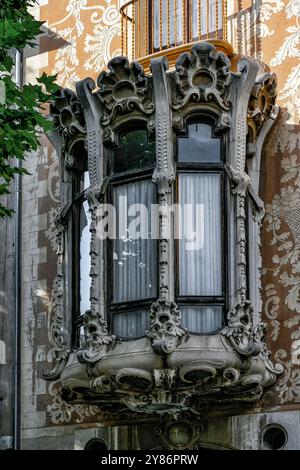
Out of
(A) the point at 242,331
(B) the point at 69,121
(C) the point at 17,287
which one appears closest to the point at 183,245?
(A) the point at 242,331

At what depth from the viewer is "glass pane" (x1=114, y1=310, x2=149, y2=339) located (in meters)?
17.6

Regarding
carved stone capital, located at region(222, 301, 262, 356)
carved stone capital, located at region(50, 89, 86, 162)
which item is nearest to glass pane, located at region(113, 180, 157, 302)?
carved stone capital, located at region(50, 89, 86, 162)

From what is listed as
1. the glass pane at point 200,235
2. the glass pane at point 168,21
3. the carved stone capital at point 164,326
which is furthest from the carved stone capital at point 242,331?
the glass pane at point 168,21

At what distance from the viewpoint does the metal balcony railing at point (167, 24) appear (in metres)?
19.3

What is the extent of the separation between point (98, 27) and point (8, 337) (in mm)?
4879

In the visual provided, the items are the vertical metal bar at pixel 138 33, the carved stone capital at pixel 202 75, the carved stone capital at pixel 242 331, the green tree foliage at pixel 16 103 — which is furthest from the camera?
the vertical metal bar at pixel 138 33

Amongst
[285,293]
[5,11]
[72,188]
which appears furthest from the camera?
[72,188]

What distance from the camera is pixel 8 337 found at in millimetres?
20250

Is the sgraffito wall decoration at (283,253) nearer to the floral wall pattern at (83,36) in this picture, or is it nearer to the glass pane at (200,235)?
the glass pane at (200,235)

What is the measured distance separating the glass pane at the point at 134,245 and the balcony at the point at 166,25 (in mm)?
1943

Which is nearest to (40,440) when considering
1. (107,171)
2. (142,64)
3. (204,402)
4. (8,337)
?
(8,337)

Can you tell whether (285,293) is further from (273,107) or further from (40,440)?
(40,440)

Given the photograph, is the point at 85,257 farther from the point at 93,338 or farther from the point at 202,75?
the point at 202,75

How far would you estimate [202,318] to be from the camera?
1750 centimetres
